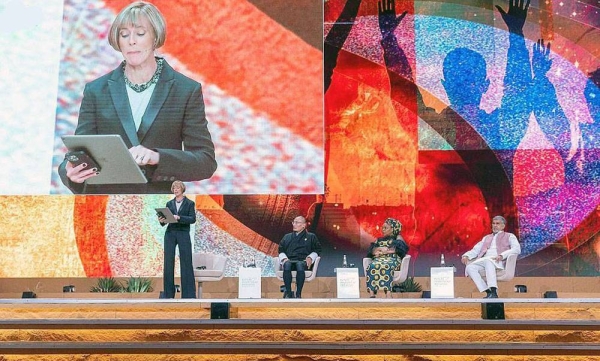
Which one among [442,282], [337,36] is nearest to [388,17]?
[337,36]

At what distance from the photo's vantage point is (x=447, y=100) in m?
8.62

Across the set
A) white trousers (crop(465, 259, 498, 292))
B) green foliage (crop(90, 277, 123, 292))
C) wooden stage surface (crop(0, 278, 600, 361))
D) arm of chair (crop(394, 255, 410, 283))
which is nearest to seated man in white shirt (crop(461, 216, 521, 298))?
white trousers (crop(465, 259, 498, 292))

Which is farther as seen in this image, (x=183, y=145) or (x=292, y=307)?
(x=183, y=145)

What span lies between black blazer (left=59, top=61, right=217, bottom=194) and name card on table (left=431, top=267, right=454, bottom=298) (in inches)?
140

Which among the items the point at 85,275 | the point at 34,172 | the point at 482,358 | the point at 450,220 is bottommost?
the point at 482,358

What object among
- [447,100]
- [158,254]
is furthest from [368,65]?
[158,254]

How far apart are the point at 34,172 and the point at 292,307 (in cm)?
446

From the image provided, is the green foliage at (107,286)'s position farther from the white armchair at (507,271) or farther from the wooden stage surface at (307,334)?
the white armchair at (507,271)

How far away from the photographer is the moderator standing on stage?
343 inches

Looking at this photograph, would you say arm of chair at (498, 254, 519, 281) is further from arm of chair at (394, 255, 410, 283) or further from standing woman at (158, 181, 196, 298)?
standing woman at (158, 181, 196, 298)

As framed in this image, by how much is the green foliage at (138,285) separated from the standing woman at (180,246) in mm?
1610

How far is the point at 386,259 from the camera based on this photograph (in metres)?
6.92

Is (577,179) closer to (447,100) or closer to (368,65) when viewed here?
(447,100)

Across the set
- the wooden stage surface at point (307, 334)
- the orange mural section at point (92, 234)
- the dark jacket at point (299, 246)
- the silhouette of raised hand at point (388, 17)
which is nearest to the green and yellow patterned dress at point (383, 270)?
the dark jacket at point (299, 246)
